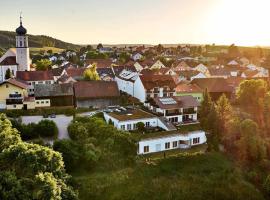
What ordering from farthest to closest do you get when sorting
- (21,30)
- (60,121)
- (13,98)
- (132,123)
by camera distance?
1. (21,30)
2. (13,98)
3. (60,121)
4. (132,123)

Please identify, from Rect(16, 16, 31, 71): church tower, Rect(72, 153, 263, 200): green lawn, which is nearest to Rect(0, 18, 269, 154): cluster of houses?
Rect(16, 16, 31, 71): church tower

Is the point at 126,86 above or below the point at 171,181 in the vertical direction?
above

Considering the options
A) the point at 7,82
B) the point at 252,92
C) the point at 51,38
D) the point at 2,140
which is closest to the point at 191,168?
the point at 2,140

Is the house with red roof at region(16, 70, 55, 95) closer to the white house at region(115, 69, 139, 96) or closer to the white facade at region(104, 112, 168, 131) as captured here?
the white house at region(115, 69, 139, 96)

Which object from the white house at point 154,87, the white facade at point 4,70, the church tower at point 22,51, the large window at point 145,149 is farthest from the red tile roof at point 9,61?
the large window at point 145,149

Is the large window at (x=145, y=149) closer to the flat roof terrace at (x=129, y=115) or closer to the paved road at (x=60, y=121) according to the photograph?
the flat roof terrace at (x=129, y=115)

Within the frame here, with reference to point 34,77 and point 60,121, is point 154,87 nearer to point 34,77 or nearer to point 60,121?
point 60,121

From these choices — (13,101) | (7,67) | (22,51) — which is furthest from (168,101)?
(7,67)
